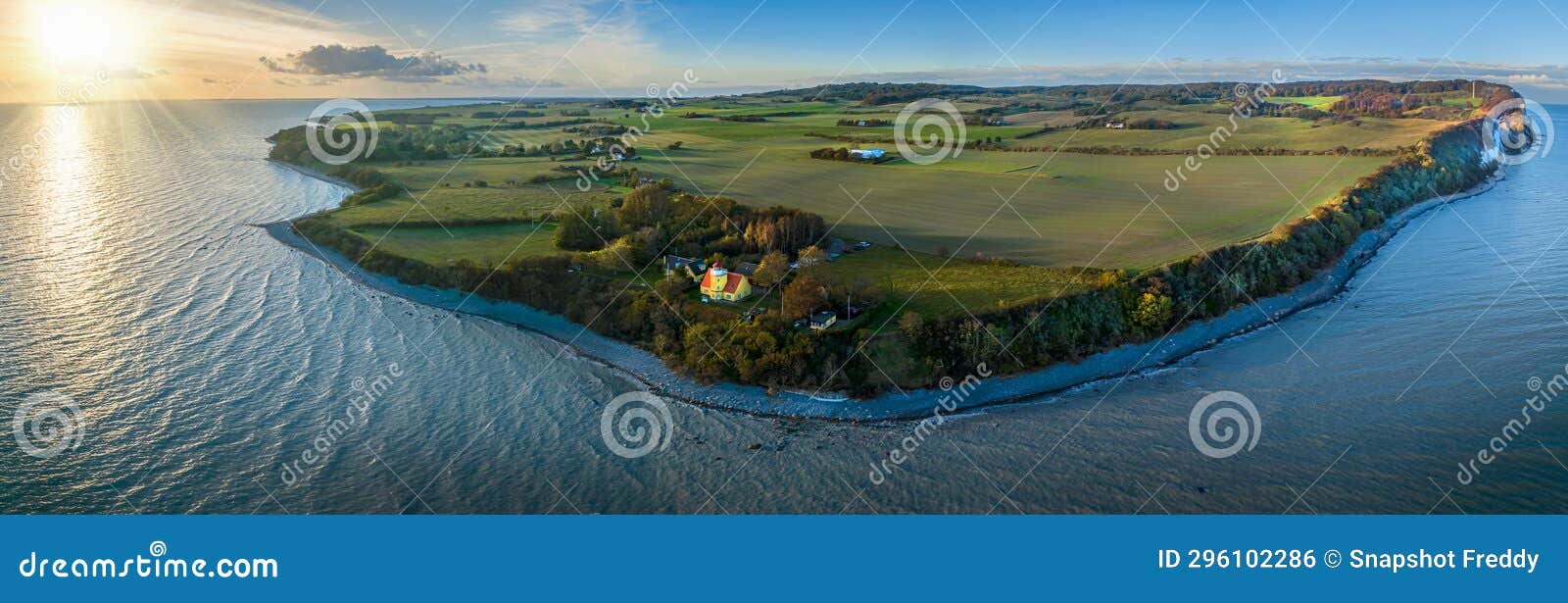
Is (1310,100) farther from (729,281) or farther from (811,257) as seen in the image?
(729,281)

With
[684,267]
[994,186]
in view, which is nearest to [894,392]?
[684,267]

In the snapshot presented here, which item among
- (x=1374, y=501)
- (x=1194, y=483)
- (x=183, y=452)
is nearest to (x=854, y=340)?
Result: (x=1194, y=483)

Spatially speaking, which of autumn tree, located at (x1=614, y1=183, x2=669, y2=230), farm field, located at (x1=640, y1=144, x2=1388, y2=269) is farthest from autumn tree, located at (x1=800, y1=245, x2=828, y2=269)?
autumn tree, located at (x1=614, y1=183, x2=669, y2=230)

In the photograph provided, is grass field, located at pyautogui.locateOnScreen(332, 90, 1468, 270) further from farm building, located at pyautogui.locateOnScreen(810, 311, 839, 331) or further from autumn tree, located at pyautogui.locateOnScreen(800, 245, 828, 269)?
farm building, located at pyautogui.locateOnScreen(810, 311, 839, 331)

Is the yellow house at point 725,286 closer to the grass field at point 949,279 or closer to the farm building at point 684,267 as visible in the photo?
the farm building at point 684,267

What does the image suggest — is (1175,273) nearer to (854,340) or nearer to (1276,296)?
(1276,296)

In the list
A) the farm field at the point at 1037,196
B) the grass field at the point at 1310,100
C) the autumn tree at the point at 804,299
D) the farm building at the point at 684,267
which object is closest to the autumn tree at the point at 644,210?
the farm building at the point at 684,267

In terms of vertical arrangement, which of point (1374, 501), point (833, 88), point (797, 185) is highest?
point (833, 88)
